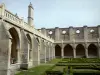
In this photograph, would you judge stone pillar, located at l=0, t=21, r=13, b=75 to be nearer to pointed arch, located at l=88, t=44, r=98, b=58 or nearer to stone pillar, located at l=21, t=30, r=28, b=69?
stone pillar, located at l=21, t=30, r=28, b=69

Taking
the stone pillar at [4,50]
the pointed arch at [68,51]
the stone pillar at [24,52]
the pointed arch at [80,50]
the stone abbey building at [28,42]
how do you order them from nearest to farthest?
the stone pillar at [4,50], the stone abbey building at [28,42], the stone pillar at [24,52], the pointed arch at [80,50], the pointed arch at [68,51]

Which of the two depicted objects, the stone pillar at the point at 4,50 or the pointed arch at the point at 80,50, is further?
the pointed arch at the point at 80,50

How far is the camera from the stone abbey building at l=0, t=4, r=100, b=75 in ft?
41.5

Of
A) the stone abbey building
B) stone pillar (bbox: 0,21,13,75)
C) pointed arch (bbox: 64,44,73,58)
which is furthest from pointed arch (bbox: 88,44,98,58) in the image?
stone pillar (bbox: 0,21,13,75)

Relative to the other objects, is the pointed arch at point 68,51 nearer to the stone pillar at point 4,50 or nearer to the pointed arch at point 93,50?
→ the pointed arch at point 93,50

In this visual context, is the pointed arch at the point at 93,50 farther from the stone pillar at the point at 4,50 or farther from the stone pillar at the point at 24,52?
the stone pillar at the point at 4,50

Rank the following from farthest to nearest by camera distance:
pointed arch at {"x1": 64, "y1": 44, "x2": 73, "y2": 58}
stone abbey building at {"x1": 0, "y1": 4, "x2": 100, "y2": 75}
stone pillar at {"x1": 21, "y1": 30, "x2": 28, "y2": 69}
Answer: pointed arch at {"x1": 64, "y1": 44, "x2": 73, "y2": 58} → stone pillar at {"x1": 21, "y1": 30, "x2": 28, "y2": 69} → stone abbey building at {"x1": 0, "y1": 4, "x2": 100, "y2": 75}

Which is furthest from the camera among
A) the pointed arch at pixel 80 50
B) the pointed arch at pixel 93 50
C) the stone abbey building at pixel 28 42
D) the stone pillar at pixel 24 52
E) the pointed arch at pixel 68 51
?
the pointed arch at pixel 68 51

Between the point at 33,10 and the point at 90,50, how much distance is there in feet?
90.1

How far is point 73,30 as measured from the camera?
49688 mm

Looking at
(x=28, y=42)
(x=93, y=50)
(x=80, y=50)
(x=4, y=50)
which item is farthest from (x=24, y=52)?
(x=93, y=50)

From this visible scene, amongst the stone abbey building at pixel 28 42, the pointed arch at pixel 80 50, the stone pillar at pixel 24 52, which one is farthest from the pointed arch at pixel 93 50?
the stone pillar at pixel 24 52

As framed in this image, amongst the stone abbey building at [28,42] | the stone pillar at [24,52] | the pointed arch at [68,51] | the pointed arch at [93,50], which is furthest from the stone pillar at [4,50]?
the pointed arch at [93,50]

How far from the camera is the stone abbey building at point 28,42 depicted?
41.5ft
